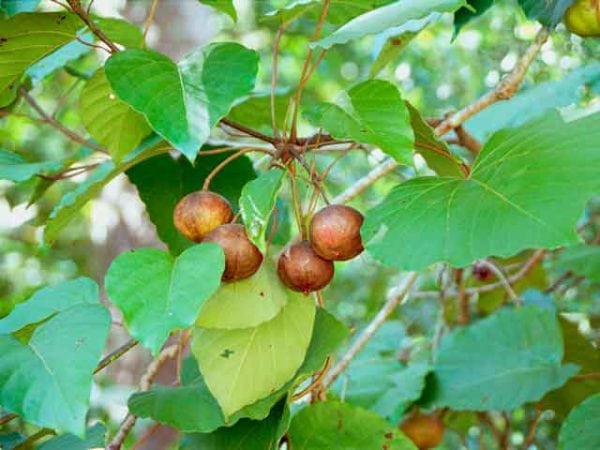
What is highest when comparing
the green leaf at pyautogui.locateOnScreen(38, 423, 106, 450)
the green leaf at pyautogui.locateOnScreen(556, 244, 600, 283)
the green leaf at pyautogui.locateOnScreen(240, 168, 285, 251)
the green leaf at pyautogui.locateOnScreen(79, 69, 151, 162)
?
the green leaf at pyautogui.locateOnScreen(240, 168, 285, 251)

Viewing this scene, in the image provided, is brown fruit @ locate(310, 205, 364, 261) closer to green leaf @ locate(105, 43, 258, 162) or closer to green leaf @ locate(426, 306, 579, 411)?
green leaf @ locate(105, 43, 258, 162)

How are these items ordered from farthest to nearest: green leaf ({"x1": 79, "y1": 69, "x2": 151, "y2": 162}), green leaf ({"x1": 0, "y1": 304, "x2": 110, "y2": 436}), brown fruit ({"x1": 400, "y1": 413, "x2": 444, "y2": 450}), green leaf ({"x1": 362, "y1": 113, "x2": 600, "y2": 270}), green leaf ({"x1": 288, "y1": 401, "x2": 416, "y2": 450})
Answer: brown fruit ({"x1": 400, "y1": 413, "x2": 444, "y2": 450})
green leaf ({"x1": 79, "y1": 69, "x2": 151, "y2": 162})
green leaf ({"x1": 288, "y1": 401, "x2": 416, "y2": 450})
green leaf ({"x1": 362, "y1": 113, "x2": 600, "y2": 270})
green leaf ({"x1": 0, "y1": 304, "x2": 110, "y2": 436})

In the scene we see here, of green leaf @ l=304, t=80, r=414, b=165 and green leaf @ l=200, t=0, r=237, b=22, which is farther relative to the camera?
green leaf @ l=200, t=0, r=237, b=22

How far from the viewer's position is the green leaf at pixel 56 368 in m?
0.94

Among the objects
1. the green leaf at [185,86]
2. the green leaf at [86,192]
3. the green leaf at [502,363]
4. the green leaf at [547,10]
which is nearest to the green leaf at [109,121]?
the green leaf at [86,192]

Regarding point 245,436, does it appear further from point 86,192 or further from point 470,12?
point 470,12

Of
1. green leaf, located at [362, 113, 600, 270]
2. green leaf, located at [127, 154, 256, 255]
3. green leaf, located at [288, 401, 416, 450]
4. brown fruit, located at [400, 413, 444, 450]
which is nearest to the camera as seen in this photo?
green leaf, located at [362, 113, 600, 270]

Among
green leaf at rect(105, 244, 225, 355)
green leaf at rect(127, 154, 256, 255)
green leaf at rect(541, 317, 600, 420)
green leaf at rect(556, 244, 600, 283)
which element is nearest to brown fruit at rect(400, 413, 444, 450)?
green leaf at rect(541, 317, 600, 420)

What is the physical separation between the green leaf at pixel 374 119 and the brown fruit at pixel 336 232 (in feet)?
0.34

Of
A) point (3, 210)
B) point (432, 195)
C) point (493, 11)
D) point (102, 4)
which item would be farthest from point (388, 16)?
point (3, 210)

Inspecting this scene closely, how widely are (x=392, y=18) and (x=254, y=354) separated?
1.60ft

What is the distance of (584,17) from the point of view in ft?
4.80

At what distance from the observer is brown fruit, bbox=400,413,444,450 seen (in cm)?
197

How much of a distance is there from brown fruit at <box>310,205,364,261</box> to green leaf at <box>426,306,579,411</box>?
727 millimetres
